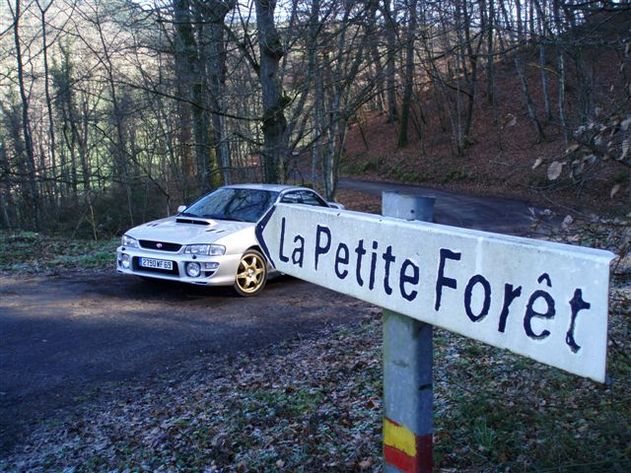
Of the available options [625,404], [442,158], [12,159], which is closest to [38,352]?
[625,404]

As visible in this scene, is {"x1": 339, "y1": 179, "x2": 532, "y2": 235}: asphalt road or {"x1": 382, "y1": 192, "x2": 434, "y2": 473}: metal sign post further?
{"x1": 339, "y1": 179, "x2": 532, "y2": 235}: asphalt road

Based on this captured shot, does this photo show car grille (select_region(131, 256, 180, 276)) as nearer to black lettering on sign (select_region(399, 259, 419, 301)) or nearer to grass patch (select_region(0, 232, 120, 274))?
grass patch (select_region(0, 232, 120, 274))

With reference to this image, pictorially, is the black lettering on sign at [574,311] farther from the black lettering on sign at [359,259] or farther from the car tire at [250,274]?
the car tire at [250,274]

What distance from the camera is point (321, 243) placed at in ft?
6.40

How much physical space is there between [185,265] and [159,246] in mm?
539

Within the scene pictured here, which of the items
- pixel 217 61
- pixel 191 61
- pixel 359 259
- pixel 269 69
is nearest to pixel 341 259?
pixel 359 259

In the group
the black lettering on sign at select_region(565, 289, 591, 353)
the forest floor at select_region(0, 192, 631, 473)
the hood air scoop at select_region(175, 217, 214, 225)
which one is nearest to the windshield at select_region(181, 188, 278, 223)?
the hood air scoop at select_region(175, 217, 214, 225)

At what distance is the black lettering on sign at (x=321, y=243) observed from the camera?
6.31 feet

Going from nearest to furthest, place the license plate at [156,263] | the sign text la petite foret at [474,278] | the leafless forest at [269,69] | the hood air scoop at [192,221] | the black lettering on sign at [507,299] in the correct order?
the sign text la petite foret at [474,278]
the black lettering on sign at [507,299]
the leafless forest at [269,69]
the license plate at [156,263]
the hood air scoop at [192,221]

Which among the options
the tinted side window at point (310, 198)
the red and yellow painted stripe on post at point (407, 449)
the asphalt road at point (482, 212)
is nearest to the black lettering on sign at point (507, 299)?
the red and yellow painted stripe on post at point (407, 449)

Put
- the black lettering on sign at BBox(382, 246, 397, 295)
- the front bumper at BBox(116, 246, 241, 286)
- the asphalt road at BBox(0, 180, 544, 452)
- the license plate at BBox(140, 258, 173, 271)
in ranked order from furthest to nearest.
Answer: the license plate at BBox(140, 258, 173, 271), the front bumper at BBox(116, 246, 241, 286), the asphalt road at BBox(0, 180, 544, 452), the black lettering on sign at BBox(382, 246, 397, 295)

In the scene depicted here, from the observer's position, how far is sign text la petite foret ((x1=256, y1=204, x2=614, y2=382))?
1.24 metres

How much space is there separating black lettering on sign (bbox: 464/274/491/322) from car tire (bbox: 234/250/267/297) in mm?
7474

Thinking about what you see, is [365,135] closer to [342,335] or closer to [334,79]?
[334,79]
